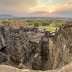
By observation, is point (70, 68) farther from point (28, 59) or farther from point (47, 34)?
point (47, 34)

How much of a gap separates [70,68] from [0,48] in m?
17.9

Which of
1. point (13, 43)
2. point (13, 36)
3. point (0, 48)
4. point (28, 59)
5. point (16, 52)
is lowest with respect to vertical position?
point (28, 59)

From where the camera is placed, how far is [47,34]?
31172 millimetres

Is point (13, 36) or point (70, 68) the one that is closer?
point (70, 68)

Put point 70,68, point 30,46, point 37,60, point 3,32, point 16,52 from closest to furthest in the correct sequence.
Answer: point 70,68 → point 37,60 → point 16,52 → point 30,46 → point 3,32

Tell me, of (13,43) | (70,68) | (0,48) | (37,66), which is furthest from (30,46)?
(70,68)

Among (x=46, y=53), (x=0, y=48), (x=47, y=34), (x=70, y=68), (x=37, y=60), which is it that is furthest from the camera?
(x=47, y=34)

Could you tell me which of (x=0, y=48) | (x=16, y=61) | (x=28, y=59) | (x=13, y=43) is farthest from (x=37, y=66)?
(x=0, y=48)

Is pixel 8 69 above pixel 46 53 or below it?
above

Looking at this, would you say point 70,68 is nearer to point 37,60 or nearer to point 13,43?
point 37,60

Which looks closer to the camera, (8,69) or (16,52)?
(8,69)

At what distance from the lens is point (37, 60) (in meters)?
10.4

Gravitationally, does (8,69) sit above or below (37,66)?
above

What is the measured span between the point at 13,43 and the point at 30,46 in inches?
152
